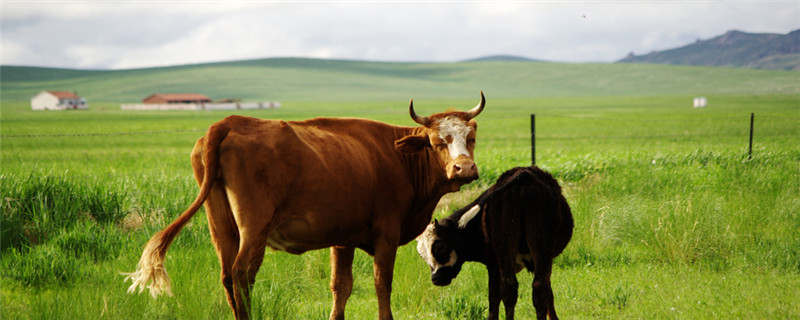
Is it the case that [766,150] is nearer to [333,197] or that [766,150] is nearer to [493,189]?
[493,189]

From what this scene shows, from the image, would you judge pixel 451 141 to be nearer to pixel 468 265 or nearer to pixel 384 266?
pixel 384 266

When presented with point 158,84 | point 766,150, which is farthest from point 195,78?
point 766,150

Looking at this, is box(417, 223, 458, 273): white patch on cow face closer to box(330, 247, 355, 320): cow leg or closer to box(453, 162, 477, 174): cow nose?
box(330, 247, 355, 320): cow leg

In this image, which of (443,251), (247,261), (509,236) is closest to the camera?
(247,261)

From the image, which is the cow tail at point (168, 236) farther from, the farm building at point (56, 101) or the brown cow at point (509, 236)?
the farm building at point (56, 101)

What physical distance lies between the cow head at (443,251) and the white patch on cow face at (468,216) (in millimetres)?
96

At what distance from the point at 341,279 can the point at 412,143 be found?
1.34 meters

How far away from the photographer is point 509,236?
18.5 feet

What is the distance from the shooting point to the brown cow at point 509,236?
5590mm

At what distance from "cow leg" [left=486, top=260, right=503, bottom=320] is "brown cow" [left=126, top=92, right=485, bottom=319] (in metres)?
0.79

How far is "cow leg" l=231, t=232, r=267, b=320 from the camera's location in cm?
459

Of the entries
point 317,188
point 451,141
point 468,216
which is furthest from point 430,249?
point 317,188

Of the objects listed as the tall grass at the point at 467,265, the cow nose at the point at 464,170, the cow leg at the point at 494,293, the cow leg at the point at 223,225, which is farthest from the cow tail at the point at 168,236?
the cow leg at the point at 494,293

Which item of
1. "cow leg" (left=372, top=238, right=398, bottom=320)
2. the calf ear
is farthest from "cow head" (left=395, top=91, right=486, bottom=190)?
"cow leg" (left=372, top=238, right=398, bottom=320)
